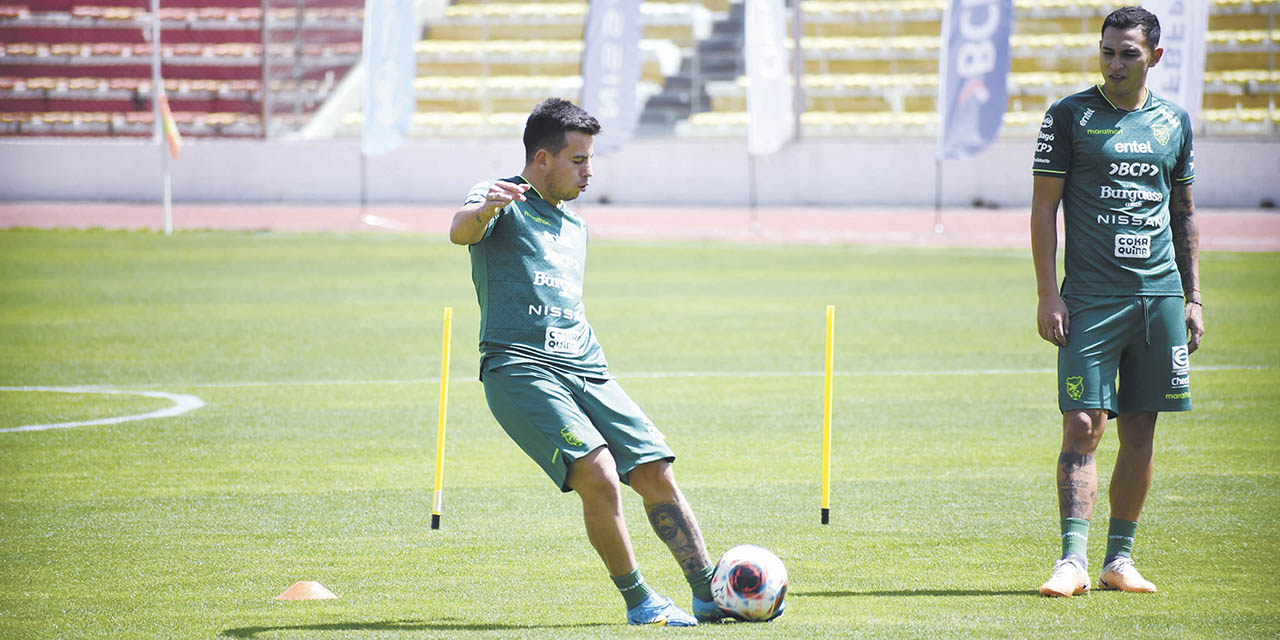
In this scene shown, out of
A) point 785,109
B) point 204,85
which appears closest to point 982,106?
point 785,109

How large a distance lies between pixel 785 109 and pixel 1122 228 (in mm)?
23786

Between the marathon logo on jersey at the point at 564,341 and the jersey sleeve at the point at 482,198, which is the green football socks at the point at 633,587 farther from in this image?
the jersey sleeve at the point at 482,198

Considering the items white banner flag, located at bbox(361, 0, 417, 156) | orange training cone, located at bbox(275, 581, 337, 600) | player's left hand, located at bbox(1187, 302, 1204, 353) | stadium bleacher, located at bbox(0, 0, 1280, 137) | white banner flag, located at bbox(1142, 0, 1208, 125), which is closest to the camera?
orange training cone, located at bbox(275, 581, 337, 600)

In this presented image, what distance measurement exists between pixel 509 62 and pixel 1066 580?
36310 millimetres

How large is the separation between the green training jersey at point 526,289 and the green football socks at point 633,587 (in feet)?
2.37

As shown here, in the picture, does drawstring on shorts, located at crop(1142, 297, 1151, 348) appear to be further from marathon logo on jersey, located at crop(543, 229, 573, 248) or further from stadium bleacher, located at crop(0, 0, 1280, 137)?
stadium bleacher, located at crop(0, 0, 1280, 137)

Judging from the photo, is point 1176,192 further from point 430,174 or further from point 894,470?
point 430,174

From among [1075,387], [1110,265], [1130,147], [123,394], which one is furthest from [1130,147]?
[123,394]

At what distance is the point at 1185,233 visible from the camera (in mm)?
6086

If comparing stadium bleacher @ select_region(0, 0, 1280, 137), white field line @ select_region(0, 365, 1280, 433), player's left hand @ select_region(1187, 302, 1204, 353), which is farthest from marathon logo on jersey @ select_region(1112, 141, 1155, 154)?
stadium bleacher @ select_region(0, 0, 1280, 137)

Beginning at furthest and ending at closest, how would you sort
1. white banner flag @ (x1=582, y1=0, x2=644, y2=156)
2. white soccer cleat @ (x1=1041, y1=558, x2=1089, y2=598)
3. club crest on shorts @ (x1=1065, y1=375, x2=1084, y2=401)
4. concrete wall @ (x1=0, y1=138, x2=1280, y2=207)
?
concrete wall @ (x1=0, y1=138, x2=1280, y2=207) → white banner flag @ (x1=582, y1=0, x2=644, y2=156) → club crest on shorts @ (x1=1065, y1=375, x2=1084, y2=401) → white soccer cleat @ (x1=1041, y1=558, x2=1089, y2=598)

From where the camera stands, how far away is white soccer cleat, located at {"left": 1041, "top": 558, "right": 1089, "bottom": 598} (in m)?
5.70

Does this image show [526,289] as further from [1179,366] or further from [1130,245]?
[1179,366]

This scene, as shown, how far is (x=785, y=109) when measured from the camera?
29.3 metres
